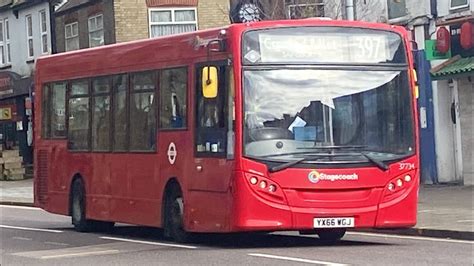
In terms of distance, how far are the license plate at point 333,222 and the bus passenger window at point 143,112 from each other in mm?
3614

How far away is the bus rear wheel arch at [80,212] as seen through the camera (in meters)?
21.8

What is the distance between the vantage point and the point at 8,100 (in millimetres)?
51312

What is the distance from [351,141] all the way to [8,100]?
36.6 meters

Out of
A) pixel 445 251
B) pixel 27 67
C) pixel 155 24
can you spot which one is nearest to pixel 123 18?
pixel 155 24

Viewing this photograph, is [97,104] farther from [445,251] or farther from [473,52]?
[473,52]

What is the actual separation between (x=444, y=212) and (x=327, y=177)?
6.59 m

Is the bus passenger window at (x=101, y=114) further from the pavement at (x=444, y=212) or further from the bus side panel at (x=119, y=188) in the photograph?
the pavement at (x=444, y=212)

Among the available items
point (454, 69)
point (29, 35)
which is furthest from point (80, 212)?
point (29, 35)

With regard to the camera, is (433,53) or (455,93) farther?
(455,93)

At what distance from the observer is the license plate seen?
1623 cm

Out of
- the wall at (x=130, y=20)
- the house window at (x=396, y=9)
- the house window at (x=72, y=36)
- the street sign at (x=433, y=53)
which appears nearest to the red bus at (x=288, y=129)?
the street sign at (x=433, y=53)

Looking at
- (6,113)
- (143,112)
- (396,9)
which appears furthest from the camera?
(6,113)

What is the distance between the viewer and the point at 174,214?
18.2 meters

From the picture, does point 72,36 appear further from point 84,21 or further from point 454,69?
point 454,69
